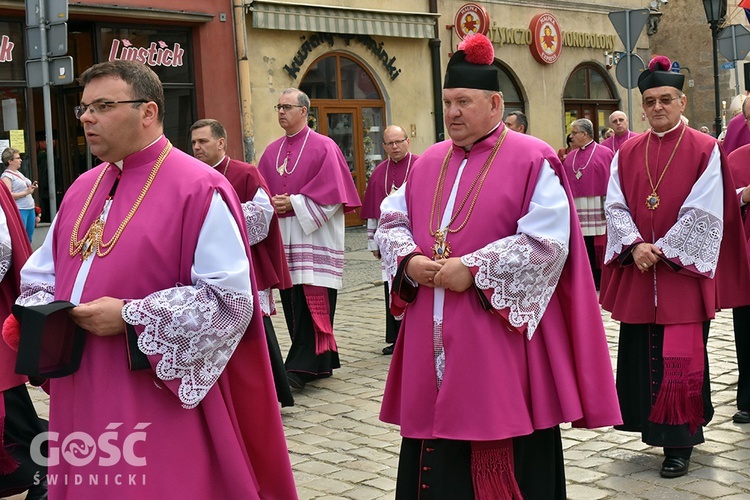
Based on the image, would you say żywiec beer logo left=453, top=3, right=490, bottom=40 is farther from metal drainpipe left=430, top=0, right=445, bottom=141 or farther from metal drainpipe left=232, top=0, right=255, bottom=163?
metal drainpipe left=232, top=0, right=255, bottom=163

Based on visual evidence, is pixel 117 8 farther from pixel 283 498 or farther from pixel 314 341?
pixel 283 498

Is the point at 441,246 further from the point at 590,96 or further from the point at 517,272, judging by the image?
the point at 590,96

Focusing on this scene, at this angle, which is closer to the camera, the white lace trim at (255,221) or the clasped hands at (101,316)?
the clasped hands at (101,316)

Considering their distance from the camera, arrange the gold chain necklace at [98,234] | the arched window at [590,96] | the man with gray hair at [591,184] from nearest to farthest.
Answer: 1. the gold chain necklace at [98,234]
2. the man with gray hair at [591,184]
3. the arched window at [590,96]

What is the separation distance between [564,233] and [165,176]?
1.55 m

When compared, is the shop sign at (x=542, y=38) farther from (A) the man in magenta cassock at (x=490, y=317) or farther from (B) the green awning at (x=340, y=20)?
(A) the man in magenta cassock at (x=490, y=317)

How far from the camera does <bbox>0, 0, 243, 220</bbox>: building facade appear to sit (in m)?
15.6

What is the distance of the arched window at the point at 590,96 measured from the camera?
24.0 m

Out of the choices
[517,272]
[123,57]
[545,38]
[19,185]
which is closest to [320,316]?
[517,272]

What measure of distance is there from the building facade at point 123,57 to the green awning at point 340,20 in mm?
629

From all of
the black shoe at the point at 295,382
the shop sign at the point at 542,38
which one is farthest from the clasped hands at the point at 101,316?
the shop sign at the point at 542,38

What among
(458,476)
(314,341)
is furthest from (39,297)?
(314,341)

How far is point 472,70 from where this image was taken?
4438mm

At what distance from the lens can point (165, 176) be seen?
12.0 ft
